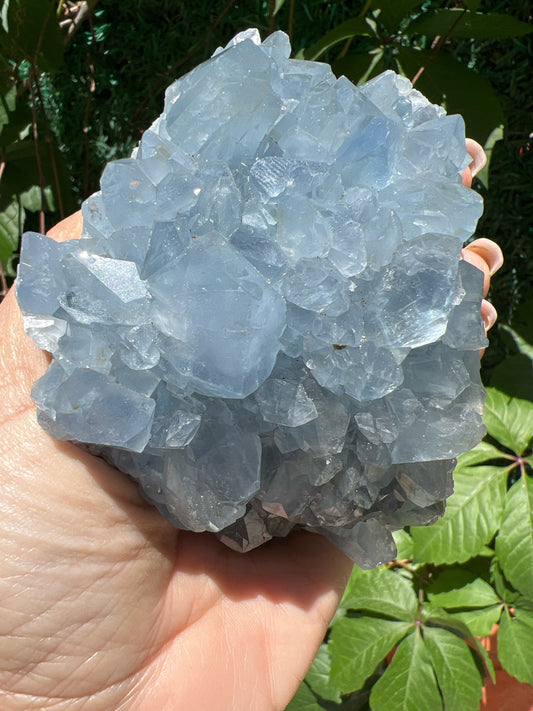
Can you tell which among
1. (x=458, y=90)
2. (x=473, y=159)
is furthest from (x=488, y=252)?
(x=458, y=90)

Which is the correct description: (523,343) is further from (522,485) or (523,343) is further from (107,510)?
(107,510)

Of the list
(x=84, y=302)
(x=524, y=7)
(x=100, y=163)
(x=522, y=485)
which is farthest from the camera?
(x=100, y=163)

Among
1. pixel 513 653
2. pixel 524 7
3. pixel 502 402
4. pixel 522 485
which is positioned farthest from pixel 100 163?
pixel 513 653

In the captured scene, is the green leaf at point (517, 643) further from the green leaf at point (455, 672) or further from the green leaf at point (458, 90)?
the green leaf at point (458, 90)

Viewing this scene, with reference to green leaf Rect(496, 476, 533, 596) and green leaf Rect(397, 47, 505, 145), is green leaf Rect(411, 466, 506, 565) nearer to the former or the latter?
green leaf Rect(496, 476, 533, 596)

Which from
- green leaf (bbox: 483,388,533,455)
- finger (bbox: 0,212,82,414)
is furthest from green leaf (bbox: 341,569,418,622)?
finger (bbox: 0,212,82,414)
